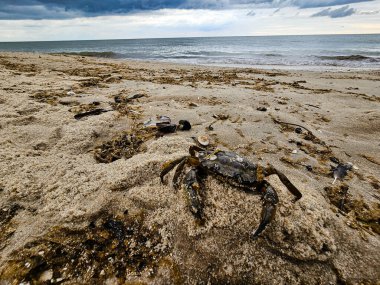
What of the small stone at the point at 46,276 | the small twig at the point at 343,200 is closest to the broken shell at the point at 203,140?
the small twig at the point at 343,200

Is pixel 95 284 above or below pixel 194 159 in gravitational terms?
below

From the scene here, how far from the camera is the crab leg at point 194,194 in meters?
2.38

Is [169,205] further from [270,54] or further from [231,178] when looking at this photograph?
[270,54]

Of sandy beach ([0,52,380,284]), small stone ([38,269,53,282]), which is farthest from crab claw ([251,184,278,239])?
small stone ([38,269,53,282])

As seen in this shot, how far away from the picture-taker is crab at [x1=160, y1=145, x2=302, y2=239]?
7.65ft

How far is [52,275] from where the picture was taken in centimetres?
194

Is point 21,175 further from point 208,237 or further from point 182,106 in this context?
point 182,106

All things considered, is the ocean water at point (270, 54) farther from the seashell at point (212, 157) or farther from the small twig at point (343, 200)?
the seashell at point (212, 157)

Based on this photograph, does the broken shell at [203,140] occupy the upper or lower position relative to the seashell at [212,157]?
lower

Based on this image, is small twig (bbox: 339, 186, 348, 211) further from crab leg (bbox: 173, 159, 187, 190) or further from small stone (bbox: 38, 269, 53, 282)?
small stone (bbox: 38, 269, 53, 282)

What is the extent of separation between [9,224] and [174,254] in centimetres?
174

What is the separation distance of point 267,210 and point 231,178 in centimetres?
48

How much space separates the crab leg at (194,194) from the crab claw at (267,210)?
22.7 inches

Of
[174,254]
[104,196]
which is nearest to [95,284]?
[174,254]
